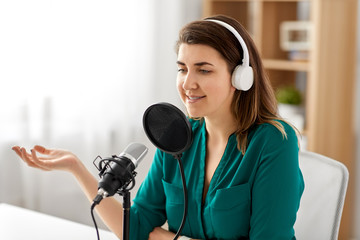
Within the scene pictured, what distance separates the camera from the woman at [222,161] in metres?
1.35

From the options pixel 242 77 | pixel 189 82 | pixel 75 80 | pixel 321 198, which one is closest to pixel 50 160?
pixel 189 82

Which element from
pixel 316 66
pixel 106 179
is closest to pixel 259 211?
pixel 106 179

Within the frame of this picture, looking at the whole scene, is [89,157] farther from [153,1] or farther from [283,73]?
[283,73]

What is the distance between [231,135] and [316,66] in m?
1.48

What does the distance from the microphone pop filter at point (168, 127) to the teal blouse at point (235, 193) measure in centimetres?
36

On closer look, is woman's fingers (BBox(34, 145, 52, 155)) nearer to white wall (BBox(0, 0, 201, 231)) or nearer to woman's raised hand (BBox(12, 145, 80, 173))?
woman's raised hand (BBox(12, 145, 80, 173))

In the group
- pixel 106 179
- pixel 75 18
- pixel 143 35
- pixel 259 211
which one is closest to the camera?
pixel 106 179

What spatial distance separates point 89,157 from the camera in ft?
9.53

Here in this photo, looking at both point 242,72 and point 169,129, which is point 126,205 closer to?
point 169,129

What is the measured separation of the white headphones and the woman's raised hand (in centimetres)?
48

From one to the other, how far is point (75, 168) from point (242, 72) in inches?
20.1

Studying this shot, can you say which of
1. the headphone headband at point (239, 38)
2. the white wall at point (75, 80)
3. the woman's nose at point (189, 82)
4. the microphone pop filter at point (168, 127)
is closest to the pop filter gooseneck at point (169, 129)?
the microphone pop filter at point (168, 127)

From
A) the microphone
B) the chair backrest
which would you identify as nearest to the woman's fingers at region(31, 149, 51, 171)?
the microphone

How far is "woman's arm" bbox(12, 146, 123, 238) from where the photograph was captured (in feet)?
4.54
